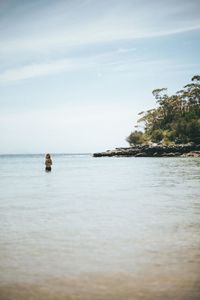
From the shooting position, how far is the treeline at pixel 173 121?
310ft

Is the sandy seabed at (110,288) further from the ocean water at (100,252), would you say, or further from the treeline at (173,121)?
the treeline at (173,121)

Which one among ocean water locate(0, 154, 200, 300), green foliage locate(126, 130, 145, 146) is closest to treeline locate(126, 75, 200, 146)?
green foliage locate(126, 130, 145, 146)

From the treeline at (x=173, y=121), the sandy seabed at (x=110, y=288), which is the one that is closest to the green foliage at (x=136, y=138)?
the treeline at (x=173, y=121)

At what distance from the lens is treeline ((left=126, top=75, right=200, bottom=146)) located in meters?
94.4

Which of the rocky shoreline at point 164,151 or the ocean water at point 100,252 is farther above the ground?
the rocky shoreline at point 164,151

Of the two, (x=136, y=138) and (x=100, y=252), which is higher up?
(x=136, y=138)

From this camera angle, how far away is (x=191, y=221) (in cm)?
891

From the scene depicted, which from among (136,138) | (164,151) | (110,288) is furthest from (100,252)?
(136,138)

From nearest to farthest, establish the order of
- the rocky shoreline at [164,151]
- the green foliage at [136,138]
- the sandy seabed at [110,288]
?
the sandy seabed at [110,288]
the rocky shoreline at [164,151]
the green foliage at [136,138]

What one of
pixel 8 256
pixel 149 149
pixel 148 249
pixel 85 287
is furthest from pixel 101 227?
pixel 149 149

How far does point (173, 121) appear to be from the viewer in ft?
342

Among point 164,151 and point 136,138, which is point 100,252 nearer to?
point 164,151

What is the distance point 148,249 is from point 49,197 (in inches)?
354

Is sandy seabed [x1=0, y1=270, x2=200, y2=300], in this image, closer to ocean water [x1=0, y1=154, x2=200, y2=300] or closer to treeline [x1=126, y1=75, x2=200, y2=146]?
ocean water [x1=0, y1=154, x2=200, y2=300]
